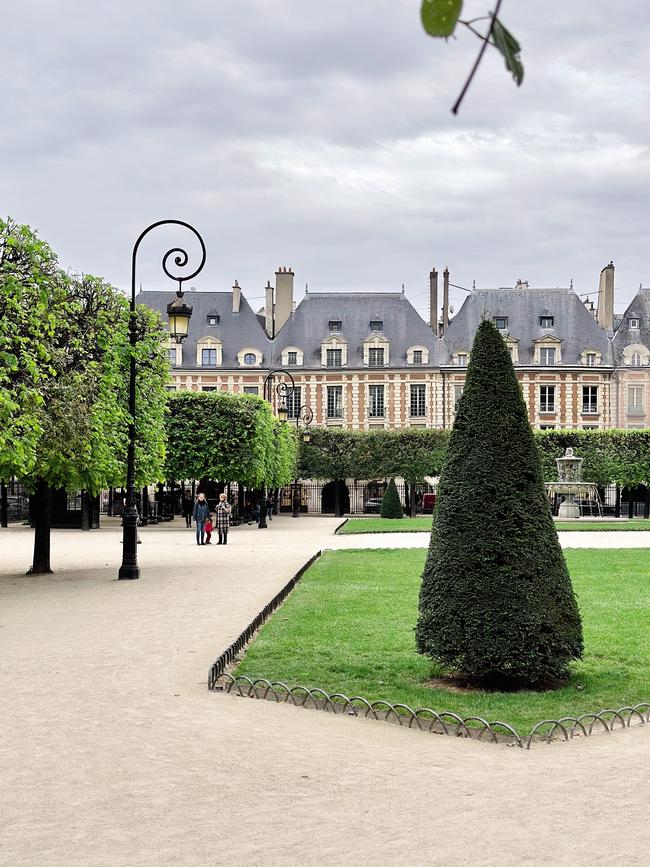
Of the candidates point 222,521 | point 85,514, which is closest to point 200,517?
point 222,521

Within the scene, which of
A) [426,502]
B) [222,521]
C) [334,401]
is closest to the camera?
[222,521]

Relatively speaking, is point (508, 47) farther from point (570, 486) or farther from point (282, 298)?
point (282, 298)

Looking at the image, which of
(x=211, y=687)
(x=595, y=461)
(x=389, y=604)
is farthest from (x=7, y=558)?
(x=595, y=461)

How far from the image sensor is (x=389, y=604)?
479 inches

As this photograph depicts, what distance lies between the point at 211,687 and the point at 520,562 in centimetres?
243

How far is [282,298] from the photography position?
58469mm

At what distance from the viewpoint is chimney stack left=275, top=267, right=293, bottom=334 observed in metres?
58.4

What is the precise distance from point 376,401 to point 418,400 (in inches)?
89.5

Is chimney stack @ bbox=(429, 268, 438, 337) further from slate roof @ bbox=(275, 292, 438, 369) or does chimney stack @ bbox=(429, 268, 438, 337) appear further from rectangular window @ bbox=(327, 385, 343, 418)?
rectangular window @ bbox=(327, 385, 343, 418)

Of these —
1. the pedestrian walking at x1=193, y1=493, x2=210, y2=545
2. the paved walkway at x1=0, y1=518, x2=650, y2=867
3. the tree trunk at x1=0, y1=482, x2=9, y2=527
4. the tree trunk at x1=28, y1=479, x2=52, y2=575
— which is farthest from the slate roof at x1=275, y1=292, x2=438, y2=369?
the paved walkway at x1=0, y1=518, x2=650, y2=867

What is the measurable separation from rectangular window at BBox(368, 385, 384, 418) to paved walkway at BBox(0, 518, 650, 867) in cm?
4719

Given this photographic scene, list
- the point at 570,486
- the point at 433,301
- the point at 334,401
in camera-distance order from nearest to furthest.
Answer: the point at 570,486 → the point at 334,401 → the point at 433,301

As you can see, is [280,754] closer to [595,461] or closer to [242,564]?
[242,564]

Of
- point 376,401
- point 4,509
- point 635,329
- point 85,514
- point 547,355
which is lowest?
point 85,514
